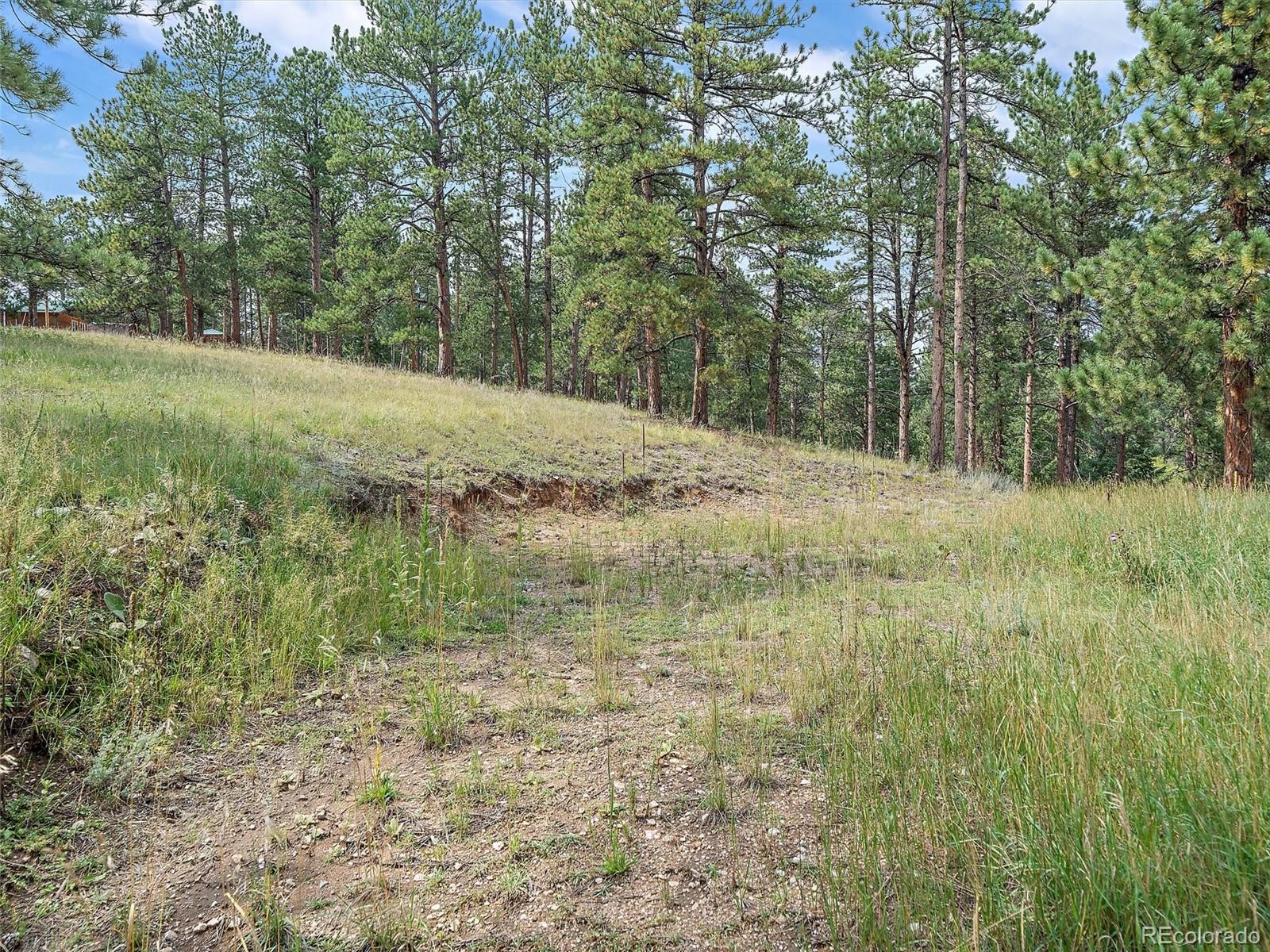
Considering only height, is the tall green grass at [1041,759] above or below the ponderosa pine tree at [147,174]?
below

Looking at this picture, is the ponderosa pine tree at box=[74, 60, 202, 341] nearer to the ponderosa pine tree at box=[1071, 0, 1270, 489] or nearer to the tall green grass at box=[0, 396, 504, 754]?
the tall green grass at box=[0, 396, 504, 754]

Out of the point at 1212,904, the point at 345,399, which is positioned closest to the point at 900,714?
the point at 1212,904

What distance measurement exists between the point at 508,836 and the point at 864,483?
12.4 metres

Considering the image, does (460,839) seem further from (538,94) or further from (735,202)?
(538,94)

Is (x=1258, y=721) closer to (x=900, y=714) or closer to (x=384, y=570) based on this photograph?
(x=900, y=714)

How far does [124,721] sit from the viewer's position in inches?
110

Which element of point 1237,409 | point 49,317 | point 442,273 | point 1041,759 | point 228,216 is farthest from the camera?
point 49,317

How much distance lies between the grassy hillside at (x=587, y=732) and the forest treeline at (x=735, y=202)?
483cm

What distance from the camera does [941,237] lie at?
48.2ft

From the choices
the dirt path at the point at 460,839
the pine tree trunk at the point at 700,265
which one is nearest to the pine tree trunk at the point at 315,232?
the pine tree trunk at the point at 700,265

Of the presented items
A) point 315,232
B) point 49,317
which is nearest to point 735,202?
point 315,232

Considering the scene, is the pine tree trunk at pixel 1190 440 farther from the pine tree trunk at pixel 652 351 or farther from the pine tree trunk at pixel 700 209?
the pine tree trunk at pixel 652 351

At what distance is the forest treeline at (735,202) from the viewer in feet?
27.1

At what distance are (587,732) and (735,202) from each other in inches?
609
